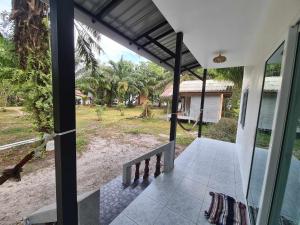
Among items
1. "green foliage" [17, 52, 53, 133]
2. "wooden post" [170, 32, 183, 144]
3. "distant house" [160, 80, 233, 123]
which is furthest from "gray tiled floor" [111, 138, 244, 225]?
"distant house" [160, 80, 233, 123]

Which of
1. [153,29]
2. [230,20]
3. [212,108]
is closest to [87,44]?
[153,29]

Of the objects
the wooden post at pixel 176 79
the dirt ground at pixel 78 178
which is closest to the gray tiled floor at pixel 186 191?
the wooden post at pixel 176 79

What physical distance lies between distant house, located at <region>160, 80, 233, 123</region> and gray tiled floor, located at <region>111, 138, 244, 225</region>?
6.01m

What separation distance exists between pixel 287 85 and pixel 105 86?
13.8 meters

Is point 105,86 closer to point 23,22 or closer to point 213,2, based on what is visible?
point 23,22

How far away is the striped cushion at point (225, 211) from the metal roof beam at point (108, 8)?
2.89 m

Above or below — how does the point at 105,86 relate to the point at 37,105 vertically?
above

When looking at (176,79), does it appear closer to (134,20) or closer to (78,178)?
(134,20)

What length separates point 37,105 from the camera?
4.15 metres

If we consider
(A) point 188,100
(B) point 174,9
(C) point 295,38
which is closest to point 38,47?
(B) point 174,9

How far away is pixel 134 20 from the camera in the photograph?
2369 millimetres

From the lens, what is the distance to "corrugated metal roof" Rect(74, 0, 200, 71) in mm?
1967

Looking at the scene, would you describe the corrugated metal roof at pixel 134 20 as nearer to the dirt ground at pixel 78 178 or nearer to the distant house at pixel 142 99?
the dirt ground at pixel 78 178

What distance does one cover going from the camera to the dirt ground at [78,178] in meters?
2.39
